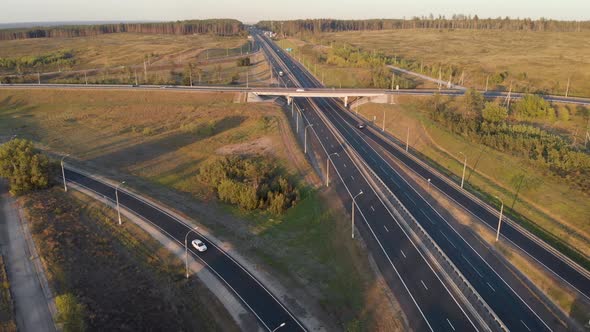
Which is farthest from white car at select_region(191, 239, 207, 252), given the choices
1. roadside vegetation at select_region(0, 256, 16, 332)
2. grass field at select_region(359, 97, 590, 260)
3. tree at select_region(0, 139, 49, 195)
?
grass field at select_region(359, 97, 590, 260)

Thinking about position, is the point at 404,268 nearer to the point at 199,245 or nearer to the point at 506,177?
the point at 199,245

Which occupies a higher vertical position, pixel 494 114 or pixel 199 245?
pixel 494 114

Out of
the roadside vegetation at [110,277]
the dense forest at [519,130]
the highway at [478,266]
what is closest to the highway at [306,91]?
the dense forest at [519,130]

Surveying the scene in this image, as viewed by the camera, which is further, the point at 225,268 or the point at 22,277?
the point at 225,268

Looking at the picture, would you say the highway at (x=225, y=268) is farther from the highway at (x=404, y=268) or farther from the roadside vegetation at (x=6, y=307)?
the roadside vegetation at (x=6, y=307)

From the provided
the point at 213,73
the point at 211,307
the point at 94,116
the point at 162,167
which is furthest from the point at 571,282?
the point at 213,73

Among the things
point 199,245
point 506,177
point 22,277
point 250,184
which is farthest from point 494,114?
point 22,277
